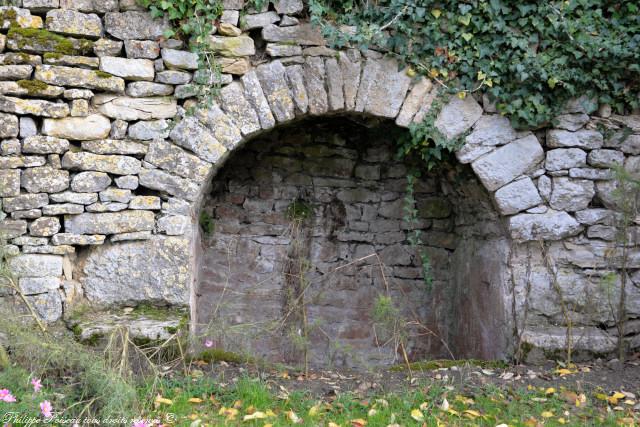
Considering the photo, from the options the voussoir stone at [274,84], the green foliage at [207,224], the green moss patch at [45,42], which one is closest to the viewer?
the green moss patch at [45,42]

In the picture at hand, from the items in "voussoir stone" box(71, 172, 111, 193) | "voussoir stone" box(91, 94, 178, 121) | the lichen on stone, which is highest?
the lichen on stone

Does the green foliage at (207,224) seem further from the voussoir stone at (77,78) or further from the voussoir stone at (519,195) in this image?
the voussoir stone at (519,195)

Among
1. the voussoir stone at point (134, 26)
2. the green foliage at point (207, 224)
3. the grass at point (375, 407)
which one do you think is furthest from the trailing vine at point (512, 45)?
the green foliage at point (207, 224)

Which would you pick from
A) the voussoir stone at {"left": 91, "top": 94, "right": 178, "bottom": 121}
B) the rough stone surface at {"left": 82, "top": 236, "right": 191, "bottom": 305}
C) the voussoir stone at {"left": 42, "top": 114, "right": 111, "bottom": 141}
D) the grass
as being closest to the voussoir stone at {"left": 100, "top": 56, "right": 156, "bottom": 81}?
the voussoir stone at {"left": 91, "top": 94, "right": 178, "bottom": 121}

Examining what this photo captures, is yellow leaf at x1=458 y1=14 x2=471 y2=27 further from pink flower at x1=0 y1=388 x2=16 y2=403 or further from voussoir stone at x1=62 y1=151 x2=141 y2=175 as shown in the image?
pink flower at x1=0 y1=388 x2=16 y2=403

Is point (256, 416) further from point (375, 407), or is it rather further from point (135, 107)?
point (135, 107)

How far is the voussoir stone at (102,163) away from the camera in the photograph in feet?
12.3

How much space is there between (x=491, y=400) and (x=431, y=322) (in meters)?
1.72

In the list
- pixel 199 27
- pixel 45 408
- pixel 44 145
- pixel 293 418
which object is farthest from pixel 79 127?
pixel 293 418

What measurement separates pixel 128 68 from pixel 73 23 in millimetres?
397

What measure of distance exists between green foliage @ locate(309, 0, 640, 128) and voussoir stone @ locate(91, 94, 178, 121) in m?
1.09

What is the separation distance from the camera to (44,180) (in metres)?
3.71

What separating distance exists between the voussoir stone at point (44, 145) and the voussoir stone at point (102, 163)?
6 cm

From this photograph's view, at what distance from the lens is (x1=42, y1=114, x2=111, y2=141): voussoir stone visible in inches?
146
